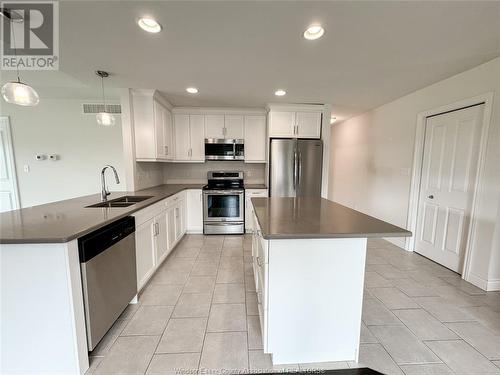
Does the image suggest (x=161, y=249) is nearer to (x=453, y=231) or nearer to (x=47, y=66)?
(x=47, y=66)

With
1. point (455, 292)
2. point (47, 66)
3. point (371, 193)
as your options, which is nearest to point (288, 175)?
point (371, 193)

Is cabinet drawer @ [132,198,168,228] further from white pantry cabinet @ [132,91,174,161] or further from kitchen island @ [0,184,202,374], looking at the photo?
white pantry cabinet @ [132,91,174,161]

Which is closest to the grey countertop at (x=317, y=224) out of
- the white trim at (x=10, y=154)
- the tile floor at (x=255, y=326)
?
the tile floor at (x=255, y=326)

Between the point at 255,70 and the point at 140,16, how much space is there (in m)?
1.24

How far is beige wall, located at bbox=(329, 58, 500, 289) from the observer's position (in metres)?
2.20

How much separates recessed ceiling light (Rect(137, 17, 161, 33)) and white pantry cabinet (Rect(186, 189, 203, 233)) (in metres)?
2.60

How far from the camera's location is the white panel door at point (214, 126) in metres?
4.08

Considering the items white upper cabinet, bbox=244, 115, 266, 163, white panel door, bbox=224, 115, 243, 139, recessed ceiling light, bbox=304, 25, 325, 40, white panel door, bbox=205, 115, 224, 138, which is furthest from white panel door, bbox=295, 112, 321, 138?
recessed ceiling light, bbox=304, 25, 325, 40

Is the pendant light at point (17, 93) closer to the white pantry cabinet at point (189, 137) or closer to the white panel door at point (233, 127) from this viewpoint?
the white pantry cabinet at point (189, 137)

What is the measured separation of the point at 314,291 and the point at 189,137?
3588 mm

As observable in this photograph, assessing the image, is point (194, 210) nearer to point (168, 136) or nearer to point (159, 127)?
point (168, 136)

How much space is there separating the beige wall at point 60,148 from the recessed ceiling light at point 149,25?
→ 114 inches

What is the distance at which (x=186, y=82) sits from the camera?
9.14ft

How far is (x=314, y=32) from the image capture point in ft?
5.54
